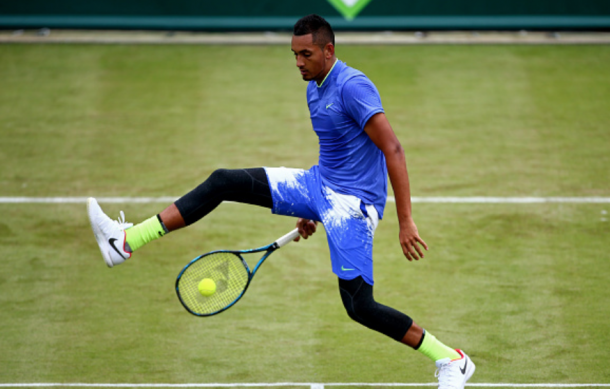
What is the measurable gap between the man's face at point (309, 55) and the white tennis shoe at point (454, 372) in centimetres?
195

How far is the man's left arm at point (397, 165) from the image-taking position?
4.61 m

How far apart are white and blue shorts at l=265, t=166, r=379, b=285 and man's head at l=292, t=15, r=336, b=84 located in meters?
0.67

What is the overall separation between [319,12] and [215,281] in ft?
25.4

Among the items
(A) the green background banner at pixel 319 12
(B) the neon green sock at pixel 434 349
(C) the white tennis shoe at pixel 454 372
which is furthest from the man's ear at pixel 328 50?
(A) the green background banner at pixel 319 12

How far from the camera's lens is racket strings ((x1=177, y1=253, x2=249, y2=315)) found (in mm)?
5281

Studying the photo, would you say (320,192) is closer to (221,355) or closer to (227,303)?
(227,303)

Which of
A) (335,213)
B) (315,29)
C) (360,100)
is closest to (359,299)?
(335,213)

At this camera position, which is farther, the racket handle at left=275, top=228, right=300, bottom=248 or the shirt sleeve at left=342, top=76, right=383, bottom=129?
the racket handle at left=275, top=228, right=300, bottom=248

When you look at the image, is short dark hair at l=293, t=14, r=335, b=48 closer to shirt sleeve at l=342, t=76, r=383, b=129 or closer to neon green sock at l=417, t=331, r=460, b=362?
shirt sleeve at l=342, t=76, r=383, b=129

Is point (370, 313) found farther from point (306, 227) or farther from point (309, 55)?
point (309, 55)

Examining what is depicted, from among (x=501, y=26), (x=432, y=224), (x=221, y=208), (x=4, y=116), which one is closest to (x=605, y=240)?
(x=432, y=224)

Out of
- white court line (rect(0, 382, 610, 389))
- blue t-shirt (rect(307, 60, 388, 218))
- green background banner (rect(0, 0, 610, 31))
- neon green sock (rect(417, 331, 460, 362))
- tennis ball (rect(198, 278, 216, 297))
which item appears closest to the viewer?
blue t-shirt (rect(307, 60, 388, 218))

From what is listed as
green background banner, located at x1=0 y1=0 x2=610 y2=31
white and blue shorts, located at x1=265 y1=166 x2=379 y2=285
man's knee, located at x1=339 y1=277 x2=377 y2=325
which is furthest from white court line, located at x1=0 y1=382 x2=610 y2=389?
green background banner, located at x1=0 y1=0 x2=610 y2=31

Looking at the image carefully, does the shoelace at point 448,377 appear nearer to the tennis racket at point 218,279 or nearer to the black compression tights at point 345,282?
the black compression tights at point 345,282
